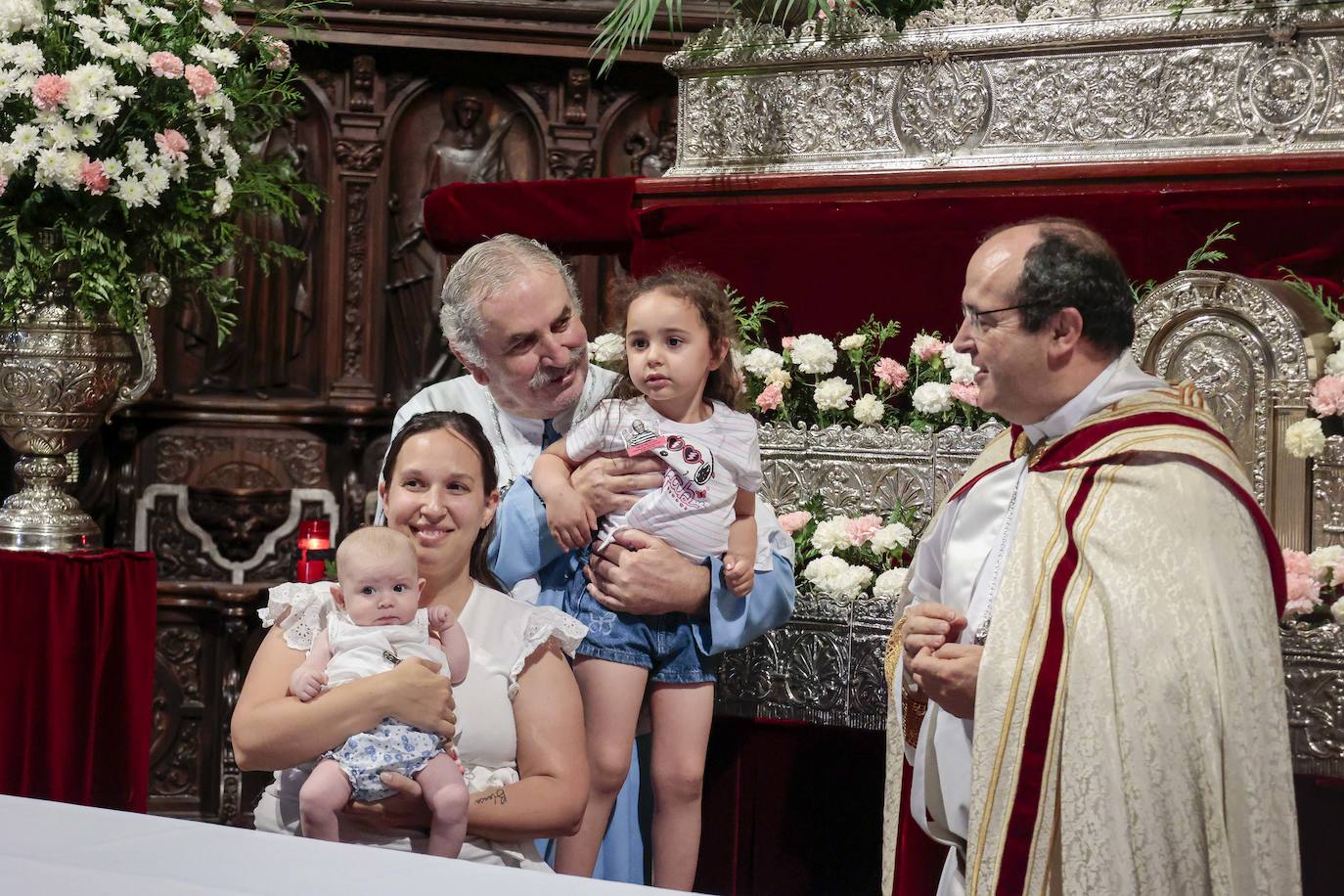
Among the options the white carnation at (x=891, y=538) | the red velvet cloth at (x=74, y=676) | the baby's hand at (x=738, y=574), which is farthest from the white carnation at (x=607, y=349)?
the red velvet cloth at (x=74, y=676)

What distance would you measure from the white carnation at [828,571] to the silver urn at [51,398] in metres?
2.17

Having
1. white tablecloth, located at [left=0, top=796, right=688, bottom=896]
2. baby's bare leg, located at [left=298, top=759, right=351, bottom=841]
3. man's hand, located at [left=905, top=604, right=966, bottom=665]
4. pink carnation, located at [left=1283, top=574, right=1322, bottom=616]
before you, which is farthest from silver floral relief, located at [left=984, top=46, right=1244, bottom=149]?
white tablecloth, located at [left=0, top=796, right=688, bottom=896]

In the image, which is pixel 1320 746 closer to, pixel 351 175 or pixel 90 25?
pixel 90 25

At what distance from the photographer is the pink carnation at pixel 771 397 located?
13.2ft

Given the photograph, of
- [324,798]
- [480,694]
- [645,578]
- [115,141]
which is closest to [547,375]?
[645,578]

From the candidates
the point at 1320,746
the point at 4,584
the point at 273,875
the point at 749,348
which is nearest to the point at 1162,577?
the point at 1320,746

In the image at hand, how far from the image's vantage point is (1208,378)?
3572 mm

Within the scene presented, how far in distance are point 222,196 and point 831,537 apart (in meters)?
2.07

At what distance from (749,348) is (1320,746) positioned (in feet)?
6.16

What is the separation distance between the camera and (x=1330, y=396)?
10.9 ft

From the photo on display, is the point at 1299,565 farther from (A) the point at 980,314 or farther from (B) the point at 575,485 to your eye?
(B) the point at 575,485

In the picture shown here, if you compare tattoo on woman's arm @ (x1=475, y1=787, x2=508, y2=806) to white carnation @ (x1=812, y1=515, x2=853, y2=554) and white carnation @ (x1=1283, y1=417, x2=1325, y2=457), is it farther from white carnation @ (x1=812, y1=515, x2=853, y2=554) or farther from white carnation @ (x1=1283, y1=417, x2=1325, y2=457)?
white carnation @ (x1=1283, y1=417, x2=1325, y2=457)

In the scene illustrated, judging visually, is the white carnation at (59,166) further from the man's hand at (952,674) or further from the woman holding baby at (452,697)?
the man's hand at (952,674)

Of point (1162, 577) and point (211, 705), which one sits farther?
point (211, 705)
